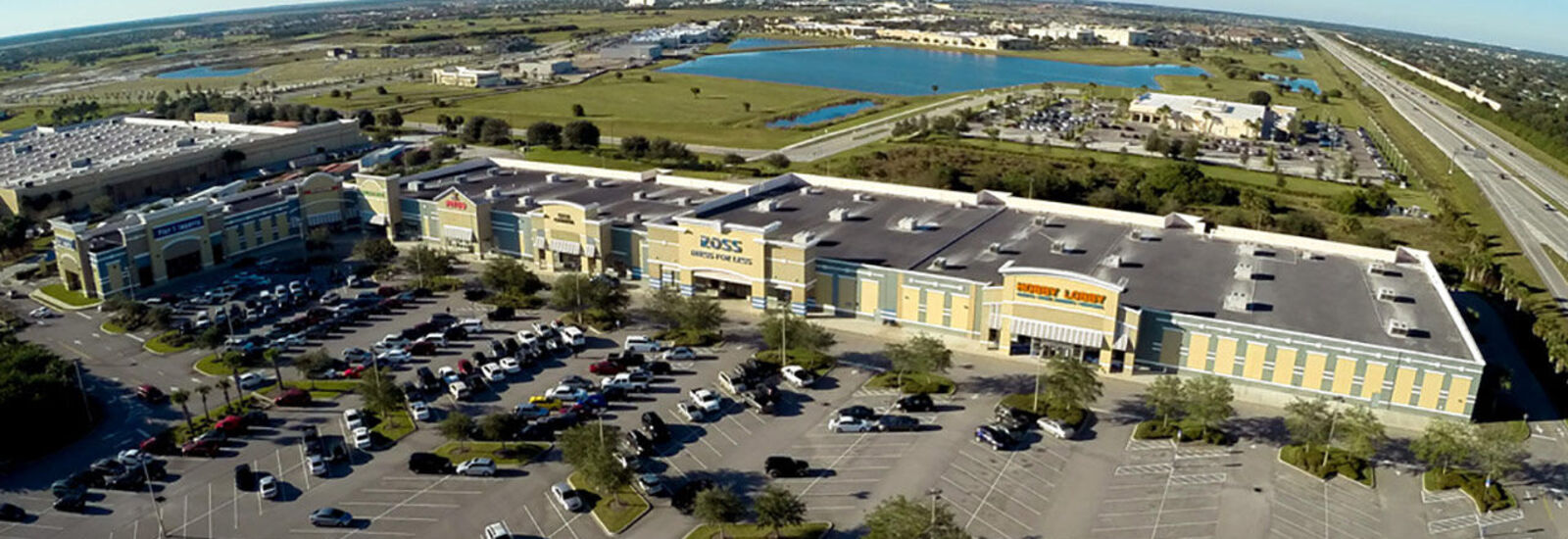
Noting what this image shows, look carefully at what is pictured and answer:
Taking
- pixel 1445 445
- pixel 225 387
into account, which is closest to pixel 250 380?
pixel 225 387

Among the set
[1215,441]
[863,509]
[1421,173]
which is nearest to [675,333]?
[863,509]

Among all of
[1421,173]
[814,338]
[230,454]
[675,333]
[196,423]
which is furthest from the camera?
[1421,173]

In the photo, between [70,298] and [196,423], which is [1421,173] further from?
[70,298]

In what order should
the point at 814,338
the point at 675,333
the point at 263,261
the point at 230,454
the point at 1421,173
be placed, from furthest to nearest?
the point at 1421,173
the point at 263,261
the point at 675,333
the point at 814,338
the point at 230,454

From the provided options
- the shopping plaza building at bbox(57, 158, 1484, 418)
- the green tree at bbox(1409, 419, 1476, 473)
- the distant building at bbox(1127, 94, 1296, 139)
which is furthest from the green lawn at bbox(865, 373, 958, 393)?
the distant building at bbox(1127, 94, 1296, 139)

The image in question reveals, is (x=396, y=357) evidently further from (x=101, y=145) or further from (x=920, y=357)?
(x=101, y=145)

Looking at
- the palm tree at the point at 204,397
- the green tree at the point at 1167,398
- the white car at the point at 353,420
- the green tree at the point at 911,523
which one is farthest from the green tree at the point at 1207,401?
the palm tree at the point at 204,397
